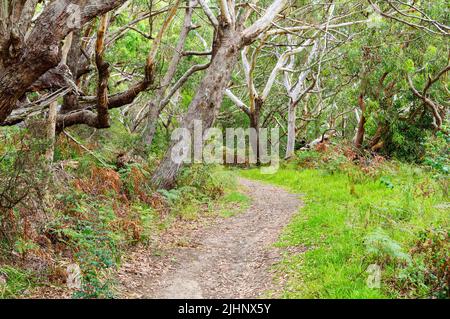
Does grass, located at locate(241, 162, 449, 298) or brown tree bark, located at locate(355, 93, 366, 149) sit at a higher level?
brown tree bark, located at locate(355, 93, 366, 149)

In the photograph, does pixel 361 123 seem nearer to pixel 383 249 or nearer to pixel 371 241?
pixel 371 241

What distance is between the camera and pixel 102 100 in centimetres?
891

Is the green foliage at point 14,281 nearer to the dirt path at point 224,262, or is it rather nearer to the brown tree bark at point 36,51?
the dirt path at point 224,262

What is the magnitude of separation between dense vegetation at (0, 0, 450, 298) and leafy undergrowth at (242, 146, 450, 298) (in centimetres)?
2

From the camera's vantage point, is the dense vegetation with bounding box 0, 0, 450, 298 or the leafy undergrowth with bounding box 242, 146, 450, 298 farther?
the dense vegetation with bounding box 0, 0, 450, 298

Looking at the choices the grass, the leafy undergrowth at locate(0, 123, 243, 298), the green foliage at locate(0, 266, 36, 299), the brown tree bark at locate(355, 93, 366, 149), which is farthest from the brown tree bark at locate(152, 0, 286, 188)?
A: the brown tree bark at locate(355, 93, 366, 149)

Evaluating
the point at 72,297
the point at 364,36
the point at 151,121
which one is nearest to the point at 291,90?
the point at 364,36

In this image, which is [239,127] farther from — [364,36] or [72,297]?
[72,297]

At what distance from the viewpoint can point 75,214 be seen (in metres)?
6.51

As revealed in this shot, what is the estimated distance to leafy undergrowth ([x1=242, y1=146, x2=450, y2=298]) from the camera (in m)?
4.66

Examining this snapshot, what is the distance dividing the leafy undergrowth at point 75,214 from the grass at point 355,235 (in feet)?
7.51

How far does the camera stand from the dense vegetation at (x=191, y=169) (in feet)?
16.1

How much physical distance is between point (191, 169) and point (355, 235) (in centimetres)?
527

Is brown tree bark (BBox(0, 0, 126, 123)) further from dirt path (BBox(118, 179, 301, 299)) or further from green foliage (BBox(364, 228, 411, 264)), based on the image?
green foliage (BBox(364, 228, 411, 264))
